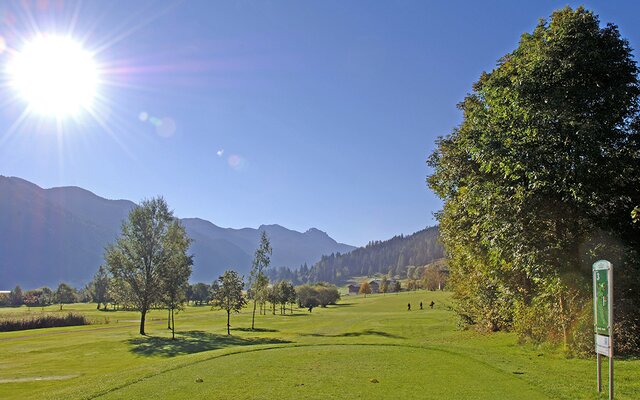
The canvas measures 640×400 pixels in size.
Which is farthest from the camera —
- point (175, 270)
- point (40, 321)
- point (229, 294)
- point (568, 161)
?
point (40, 321)

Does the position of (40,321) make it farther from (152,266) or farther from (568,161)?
(568,161)

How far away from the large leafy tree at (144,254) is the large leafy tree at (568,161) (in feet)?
157

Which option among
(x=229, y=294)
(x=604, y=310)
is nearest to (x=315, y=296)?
(x=229, y=294)

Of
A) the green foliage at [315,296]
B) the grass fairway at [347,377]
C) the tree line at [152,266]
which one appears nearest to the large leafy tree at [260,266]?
the tree line at [152,266]

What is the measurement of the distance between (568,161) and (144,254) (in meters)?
52.6

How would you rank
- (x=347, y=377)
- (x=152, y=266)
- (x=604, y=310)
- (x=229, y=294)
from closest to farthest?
(x=604, y=310) → (x=347, y=377) → (x=152, y=266) → (x=229, y=294)

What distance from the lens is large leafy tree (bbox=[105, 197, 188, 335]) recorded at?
55.8 m

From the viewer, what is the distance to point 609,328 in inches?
439

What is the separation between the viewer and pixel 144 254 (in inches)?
2244

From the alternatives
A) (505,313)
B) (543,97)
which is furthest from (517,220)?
(505,313)

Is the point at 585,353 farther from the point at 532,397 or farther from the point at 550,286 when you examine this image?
the point at 532,397

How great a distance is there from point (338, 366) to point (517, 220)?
10161mm

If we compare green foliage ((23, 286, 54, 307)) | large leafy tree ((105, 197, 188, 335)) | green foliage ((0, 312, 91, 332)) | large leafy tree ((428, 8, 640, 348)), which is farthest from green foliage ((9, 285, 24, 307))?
large leafy tree ((428, 8, 640, 348))

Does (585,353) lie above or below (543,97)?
below
